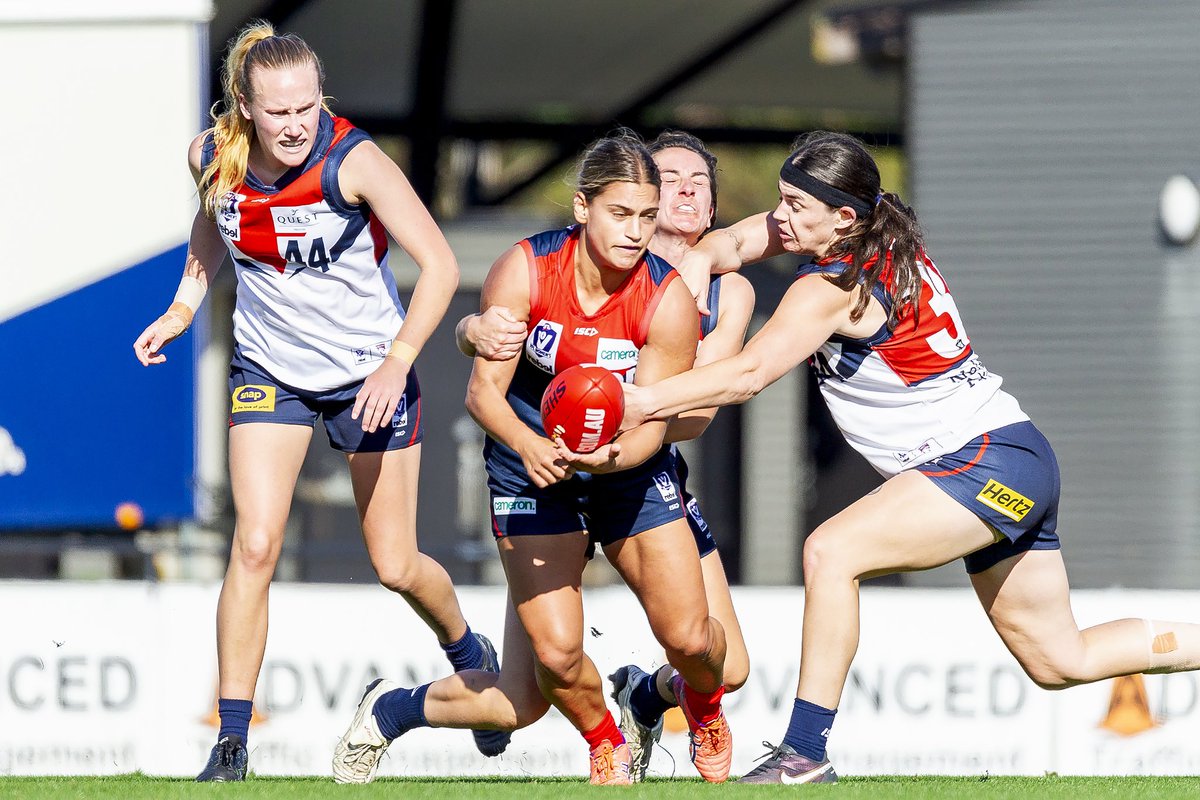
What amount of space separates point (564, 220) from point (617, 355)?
8505mm

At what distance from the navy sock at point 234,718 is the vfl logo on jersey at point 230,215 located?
1470mm

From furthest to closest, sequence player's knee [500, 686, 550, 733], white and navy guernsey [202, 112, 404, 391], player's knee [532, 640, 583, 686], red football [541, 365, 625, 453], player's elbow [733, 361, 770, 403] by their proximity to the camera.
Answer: player's knee [500, 686, 550, 733], white and navy guernsey [202, 112, 404, 391], player's knee [532, 640, 583, 686], player's elbow [733, 361, 770, 403], red football [541, 365, 625, 453]

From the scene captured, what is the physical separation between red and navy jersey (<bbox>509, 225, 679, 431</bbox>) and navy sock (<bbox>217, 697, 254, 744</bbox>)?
1.48 metres

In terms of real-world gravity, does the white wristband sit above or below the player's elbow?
above

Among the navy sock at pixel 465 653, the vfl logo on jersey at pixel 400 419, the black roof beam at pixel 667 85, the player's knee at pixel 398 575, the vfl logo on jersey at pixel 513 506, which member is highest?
the black roof beam at pixel 667 85

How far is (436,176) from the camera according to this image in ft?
47.6

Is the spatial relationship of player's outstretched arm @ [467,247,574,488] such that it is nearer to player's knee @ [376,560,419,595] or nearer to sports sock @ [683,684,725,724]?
player's knee @ [376,560,419,595]

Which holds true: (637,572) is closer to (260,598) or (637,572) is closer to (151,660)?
(260,598)

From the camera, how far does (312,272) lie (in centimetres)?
499

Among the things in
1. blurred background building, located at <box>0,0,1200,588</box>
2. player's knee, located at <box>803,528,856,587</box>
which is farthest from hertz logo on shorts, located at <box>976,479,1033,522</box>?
blurred background building, located at <box>0,0,1200,588</box>

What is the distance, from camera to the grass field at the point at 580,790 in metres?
4.38

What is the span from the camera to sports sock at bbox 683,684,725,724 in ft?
16.9

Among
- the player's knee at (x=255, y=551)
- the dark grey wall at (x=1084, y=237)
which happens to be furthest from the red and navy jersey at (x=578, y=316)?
the dark grey wall at (x=1084, y=237)

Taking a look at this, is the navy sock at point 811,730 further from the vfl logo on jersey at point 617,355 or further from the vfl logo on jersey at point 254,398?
the vfl logo on jersey at point 254,398
